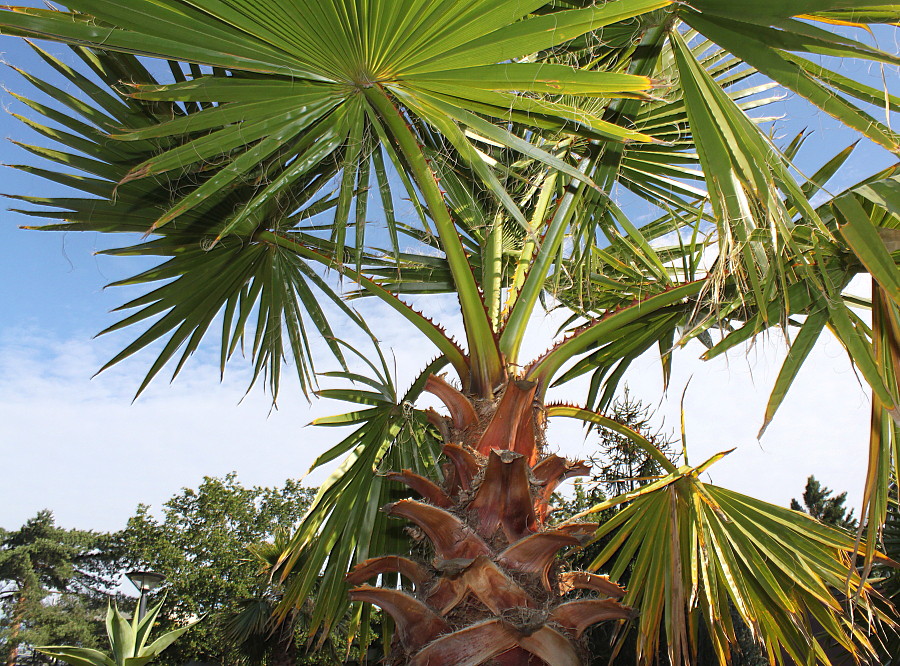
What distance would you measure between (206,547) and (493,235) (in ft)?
79.9

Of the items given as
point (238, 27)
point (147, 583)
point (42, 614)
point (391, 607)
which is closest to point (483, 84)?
point (238, 27)

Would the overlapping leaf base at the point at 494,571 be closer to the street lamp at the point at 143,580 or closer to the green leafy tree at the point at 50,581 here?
the street lamp at the point at 143,580

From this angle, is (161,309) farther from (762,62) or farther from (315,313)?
(762,62)

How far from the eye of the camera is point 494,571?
186cm

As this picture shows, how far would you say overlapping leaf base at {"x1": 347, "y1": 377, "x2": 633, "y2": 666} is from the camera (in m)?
1.81

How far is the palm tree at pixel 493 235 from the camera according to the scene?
1.62 metres

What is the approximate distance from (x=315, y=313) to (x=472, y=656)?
7.88ft

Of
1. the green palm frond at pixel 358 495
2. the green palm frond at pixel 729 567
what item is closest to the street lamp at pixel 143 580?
the green palm frond at pixel 358 495

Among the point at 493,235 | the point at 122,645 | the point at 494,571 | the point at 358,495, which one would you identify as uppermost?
the point at 493,235

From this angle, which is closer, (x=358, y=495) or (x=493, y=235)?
(x=493, y=235)

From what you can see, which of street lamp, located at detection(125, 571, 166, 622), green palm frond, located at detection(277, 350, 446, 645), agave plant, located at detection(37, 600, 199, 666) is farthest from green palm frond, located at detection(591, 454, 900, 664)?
agave plant, located at detection(37, 600, 199, 666)

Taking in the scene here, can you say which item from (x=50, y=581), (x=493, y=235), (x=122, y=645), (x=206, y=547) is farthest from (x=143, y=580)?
(x=50, y=581)

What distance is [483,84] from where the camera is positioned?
5.74 feet

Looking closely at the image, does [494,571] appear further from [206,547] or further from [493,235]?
[206,547]
